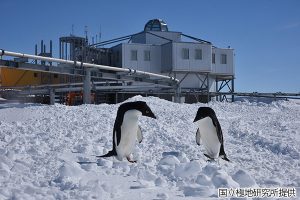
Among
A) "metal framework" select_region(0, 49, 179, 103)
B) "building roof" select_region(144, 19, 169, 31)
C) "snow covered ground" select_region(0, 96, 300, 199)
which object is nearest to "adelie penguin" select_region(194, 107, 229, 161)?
"snow covered ground" select_region(0, 96, 300, 199)

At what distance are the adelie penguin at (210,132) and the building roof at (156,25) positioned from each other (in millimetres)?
34125

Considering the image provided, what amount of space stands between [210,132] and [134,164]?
1.71m

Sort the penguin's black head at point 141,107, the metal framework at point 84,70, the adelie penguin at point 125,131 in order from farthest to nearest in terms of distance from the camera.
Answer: the metal framework at point 84,70
the adelie penguin at point 125,131
the penguin's black head at point 141,107

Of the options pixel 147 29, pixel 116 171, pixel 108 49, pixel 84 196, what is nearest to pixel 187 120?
pixel 116 171

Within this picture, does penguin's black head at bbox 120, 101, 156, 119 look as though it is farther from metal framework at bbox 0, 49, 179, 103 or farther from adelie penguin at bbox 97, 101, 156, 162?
metal framework at bbox 0, 49, 179, 103

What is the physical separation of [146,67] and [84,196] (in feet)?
105

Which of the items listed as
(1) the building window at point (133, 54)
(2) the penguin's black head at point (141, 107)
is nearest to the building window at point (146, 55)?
(1) the building window at point (133, 54)

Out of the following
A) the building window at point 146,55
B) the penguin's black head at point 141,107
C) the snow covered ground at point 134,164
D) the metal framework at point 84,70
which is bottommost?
the snow covered ground at point 134,164

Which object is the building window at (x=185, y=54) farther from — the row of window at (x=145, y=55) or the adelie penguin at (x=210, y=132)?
the adelie penguin at (x=210, y=132)

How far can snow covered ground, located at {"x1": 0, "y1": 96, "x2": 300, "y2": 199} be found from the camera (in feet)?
15.8

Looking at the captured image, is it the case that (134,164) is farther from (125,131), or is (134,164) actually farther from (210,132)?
(210,132)

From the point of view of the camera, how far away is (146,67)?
1423 inches

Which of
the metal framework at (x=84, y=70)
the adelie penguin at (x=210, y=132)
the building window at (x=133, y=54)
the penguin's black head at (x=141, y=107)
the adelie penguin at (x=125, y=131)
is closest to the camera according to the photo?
the penguin's black head at (x=141, y=107)

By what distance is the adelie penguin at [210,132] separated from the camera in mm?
7312
